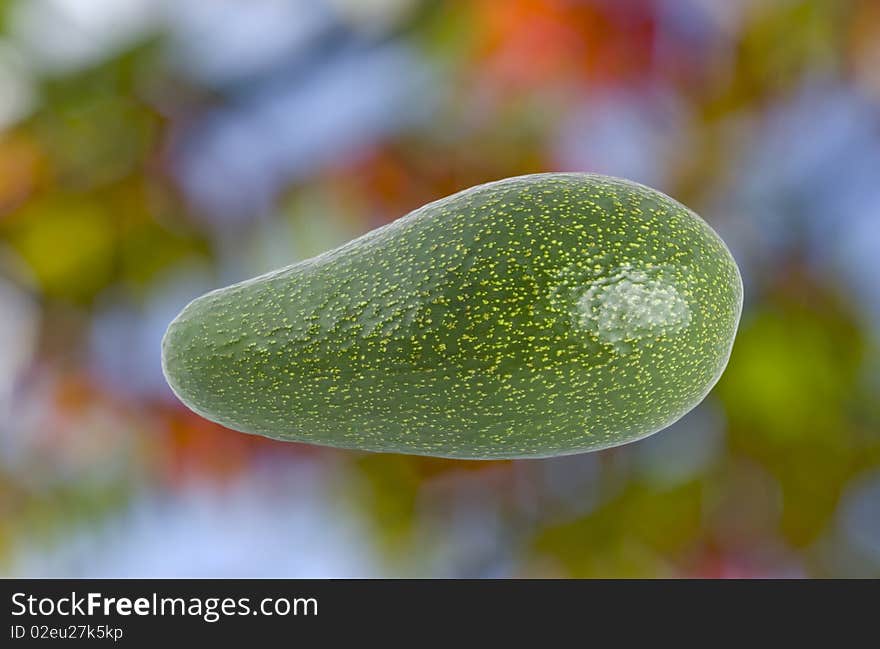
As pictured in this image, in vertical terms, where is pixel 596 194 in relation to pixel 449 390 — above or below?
above

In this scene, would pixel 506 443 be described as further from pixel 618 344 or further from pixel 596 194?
pixel 596 194

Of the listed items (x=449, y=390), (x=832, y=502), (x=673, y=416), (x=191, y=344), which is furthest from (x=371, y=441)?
(x=832, y=502)

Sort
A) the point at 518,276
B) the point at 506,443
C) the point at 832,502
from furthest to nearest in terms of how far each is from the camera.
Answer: the point at 832,502 < the point at 506,443 < the point at 518,276

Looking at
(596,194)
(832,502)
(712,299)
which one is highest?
(596,194)

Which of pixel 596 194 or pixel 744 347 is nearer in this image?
pixel 596 194

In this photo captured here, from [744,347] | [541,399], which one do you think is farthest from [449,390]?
[744,347]

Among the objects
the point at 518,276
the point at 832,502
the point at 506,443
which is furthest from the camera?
the point at 832,502
